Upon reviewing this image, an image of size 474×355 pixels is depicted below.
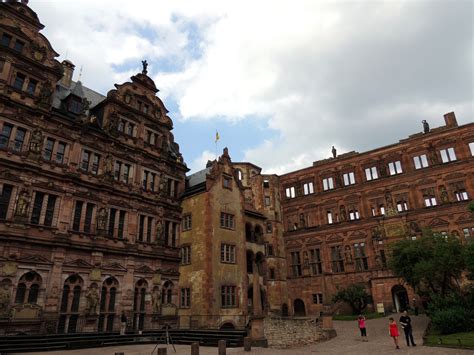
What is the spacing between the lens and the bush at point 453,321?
21.3 m

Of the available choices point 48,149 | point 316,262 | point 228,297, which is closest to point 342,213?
point 316,262

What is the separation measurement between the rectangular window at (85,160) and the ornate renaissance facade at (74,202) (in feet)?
0.26

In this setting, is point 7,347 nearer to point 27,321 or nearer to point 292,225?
point 27,321

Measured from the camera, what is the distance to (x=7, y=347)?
58.3 ft

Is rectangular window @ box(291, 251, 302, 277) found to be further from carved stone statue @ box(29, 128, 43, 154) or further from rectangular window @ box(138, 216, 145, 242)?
carved stone statue @ box(29, 128, 43, 154)

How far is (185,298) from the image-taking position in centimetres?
Answer: 2975

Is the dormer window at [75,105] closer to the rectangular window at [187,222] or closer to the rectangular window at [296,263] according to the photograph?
the rectangular window at [187,222]

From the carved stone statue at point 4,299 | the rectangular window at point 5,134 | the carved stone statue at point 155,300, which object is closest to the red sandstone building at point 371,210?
the carved stone statue at point 155,300

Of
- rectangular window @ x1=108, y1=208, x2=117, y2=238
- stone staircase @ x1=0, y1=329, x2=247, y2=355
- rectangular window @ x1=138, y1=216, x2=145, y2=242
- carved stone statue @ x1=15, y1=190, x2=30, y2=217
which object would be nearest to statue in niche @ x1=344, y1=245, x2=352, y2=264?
stone staircase @ x1=0, y1=329, x2=247, y2=355

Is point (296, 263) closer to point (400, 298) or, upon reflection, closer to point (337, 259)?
point (337, 259)

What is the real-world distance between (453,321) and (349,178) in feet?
95.0

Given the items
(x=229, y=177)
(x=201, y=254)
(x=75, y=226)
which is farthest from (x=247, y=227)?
(x=75, y=226)

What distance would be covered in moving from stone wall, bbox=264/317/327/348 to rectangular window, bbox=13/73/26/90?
24.3 m

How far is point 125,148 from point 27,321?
Answer: 14.9 metres
